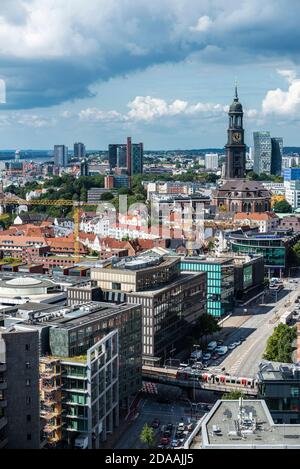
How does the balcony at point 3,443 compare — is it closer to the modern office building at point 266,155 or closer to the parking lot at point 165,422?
the parking lot at point 165,422

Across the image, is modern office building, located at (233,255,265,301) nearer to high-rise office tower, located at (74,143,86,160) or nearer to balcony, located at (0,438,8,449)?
balcony, located at (0,438,8,449)

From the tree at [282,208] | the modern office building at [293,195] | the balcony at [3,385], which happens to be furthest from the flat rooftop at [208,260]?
the modern office building at [293,195]

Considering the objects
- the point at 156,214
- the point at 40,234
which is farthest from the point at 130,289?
the point at 156,214

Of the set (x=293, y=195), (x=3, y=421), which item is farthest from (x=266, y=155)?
(x=3, y=421)

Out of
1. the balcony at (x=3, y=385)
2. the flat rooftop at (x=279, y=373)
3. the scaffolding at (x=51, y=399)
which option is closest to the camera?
the balcony at (x=3, y=385)

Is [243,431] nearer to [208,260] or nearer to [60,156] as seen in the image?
[208,260]
